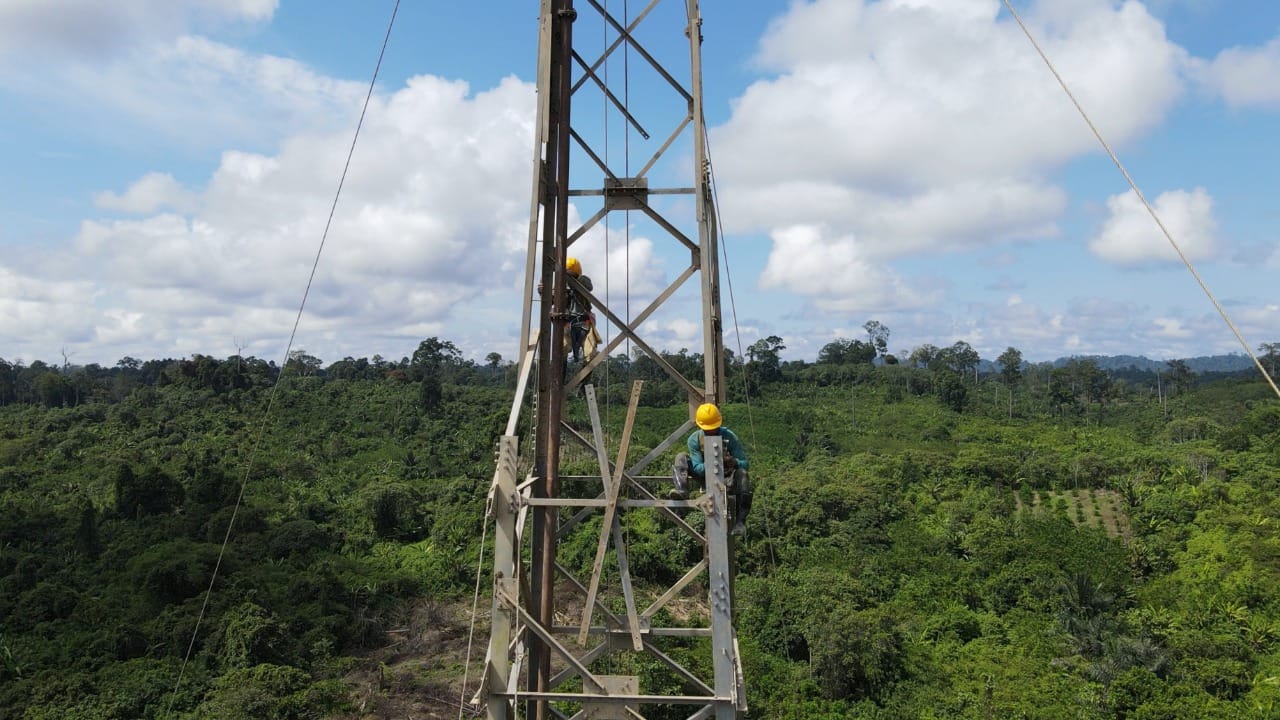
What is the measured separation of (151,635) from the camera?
2189 cm

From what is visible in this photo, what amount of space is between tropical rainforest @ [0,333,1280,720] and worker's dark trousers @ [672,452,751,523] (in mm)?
1587

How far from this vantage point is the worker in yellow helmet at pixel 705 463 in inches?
233

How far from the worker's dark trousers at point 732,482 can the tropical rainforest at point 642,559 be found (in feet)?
5.21

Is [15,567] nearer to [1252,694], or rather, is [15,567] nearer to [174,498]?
[174,498]

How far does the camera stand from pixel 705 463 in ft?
18.9

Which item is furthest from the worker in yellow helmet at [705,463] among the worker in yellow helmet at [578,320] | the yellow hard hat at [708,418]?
the worker in yellow helmet at [578,320]

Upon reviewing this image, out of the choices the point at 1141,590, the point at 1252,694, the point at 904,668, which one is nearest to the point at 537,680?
the point at 904,668

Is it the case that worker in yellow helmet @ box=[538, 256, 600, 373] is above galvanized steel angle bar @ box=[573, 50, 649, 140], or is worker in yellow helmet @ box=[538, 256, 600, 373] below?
below

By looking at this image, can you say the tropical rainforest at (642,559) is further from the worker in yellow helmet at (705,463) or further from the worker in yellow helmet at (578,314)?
the worker in yellow helmet at (705,463)

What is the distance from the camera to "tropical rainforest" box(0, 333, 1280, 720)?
62.6 ft

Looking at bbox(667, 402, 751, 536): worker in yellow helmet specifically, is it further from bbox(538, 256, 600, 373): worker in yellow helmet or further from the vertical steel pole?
bbox(538, 256, 600, 373): worker in yellow helmet

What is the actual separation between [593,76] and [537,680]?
4597 mm

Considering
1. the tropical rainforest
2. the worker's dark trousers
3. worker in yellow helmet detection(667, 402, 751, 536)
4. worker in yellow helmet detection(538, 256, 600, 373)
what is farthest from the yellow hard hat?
the tropical rainforest

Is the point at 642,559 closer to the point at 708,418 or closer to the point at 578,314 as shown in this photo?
the point at 578,314
